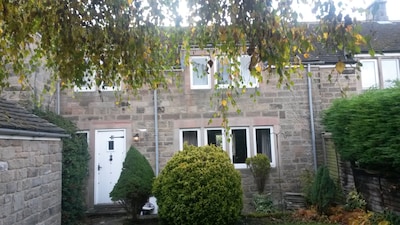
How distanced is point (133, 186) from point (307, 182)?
5658 millimetres

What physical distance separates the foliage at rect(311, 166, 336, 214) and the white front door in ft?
20.7

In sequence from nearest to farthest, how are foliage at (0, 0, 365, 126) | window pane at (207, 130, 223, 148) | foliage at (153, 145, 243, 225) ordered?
foliage at (0, 0, 365, 126)
foliage at (153, 145, 243, 225)
window pane at (207, 130, 223, 148)

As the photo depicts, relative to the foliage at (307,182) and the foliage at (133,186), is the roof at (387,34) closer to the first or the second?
the foliage at (307,182)

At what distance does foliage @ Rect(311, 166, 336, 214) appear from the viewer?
1014 cm

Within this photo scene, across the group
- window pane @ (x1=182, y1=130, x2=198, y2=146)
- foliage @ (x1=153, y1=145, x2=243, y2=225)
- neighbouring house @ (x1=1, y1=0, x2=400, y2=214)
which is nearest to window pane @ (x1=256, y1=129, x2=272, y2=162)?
neighbouring house @ (x1=1, y1=0, x2=400, y2=214)

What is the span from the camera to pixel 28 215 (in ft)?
24.0

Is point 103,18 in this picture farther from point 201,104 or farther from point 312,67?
point 312,67

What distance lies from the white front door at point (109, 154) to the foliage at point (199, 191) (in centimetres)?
401

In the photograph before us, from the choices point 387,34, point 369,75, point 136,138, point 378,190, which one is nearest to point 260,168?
point 378,190

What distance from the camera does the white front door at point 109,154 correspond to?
1288 centimetres

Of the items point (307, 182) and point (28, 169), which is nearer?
point (28, 169)

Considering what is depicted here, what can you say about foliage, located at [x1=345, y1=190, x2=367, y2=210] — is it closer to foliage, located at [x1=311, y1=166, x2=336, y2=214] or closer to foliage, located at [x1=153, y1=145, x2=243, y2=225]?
foliage, located at [x1=311, y1=166, x2=336, y2=214]

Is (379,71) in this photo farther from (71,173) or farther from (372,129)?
(71,173)

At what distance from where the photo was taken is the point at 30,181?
24.5 ft
